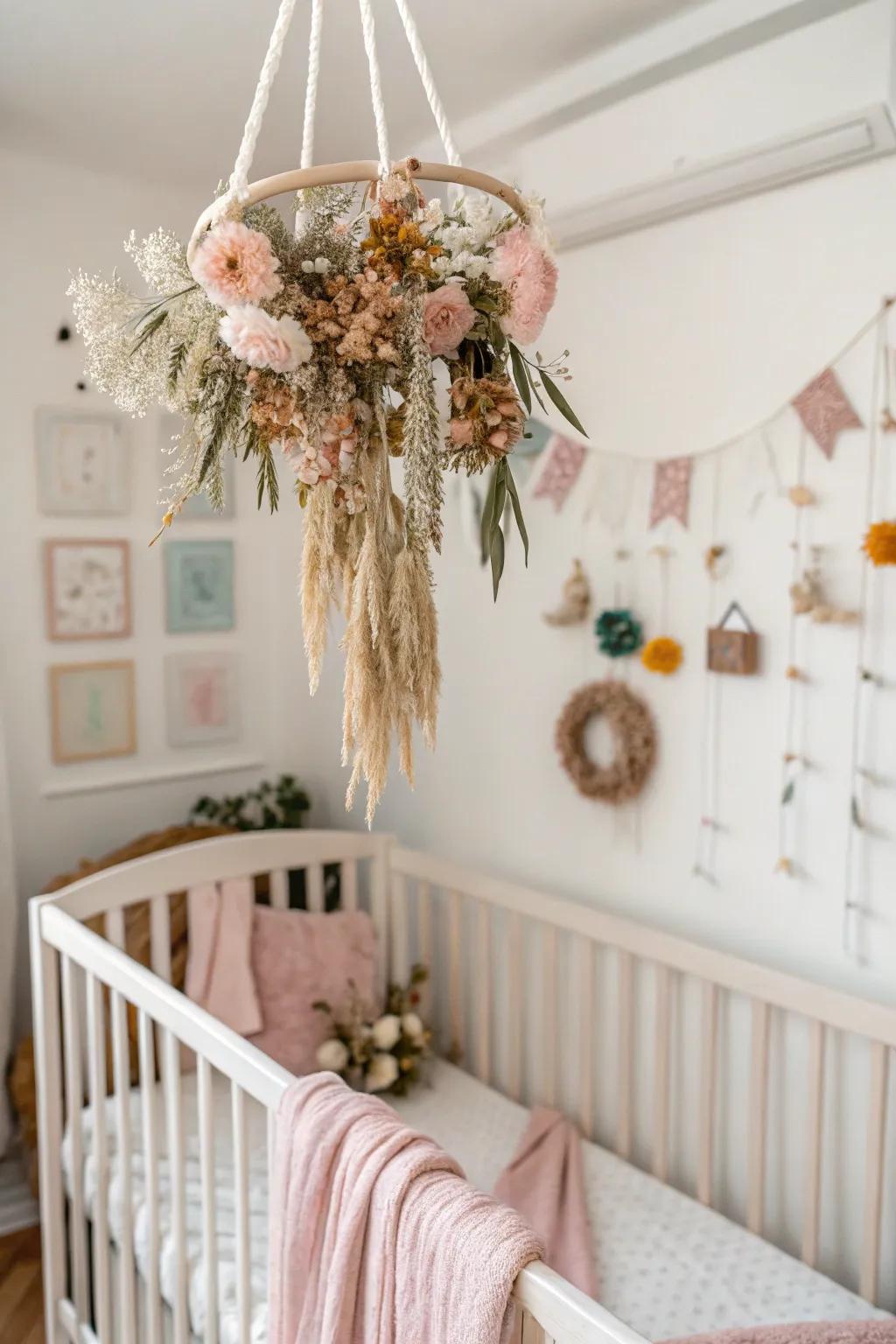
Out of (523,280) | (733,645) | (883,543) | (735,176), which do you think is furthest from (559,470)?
(523,280)

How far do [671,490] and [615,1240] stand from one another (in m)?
1.35

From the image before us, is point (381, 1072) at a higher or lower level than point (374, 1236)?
lower

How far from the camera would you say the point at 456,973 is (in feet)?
Answer: 8.41

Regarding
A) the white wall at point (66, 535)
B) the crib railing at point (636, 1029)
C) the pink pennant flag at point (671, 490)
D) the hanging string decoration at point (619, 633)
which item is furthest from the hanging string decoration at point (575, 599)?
the white wall at point (66, 535)

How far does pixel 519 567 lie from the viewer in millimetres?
2500

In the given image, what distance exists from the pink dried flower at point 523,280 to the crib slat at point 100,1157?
56.2 inches

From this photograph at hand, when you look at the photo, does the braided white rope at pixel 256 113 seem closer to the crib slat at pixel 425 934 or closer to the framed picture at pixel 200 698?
the crib slat at pixel 425 934

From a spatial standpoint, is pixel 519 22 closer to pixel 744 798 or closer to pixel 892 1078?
pixel 744 798

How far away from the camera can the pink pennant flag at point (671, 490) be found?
2.09 m

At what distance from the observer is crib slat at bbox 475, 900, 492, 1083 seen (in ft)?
8.13

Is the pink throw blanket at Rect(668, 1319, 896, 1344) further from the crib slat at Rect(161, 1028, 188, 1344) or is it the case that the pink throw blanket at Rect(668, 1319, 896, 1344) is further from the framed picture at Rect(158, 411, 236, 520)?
the framed picture at Rect(158, 411, 236, 520)

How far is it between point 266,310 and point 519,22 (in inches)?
46.7

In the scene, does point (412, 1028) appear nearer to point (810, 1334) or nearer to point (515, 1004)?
point (515, 1004)

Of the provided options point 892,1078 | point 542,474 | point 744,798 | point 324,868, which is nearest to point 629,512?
point 542,474
